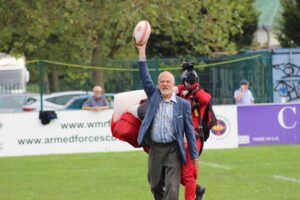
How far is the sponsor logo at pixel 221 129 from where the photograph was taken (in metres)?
24.1

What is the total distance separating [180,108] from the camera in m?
11.4

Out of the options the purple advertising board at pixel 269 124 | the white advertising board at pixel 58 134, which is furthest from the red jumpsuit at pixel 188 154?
the purple advertising board at pixel 269 124

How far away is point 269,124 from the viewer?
24.7m

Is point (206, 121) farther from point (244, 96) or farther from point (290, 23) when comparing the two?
point (290, 23)

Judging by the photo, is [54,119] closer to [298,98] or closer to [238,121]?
[238,121]

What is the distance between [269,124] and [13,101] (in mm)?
7901

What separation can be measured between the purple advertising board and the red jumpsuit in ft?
39.3

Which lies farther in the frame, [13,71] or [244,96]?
[13,71]

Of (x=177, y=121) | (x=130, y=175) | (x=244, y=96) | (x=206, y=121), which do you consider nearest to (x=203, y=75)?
(x=244, y=96)

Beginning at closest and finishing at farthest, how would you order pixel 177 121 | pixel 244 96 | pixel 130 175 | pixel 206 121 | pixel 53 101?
pixel 177 121
pixel 206 121
pixel 130 175
pixel 244 96
pixel 53 101

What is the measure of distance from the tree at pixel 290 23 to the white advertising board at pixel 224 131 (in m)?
27.8

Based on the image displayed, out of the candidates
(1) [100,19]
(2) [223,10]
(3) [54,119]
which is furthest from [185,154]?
(2) [223,10]

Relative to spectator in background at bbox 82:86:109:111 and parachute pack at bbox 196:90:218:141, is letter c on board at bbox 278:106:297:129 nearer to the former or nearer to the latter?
spectator in background at bbox 82:86:109:111

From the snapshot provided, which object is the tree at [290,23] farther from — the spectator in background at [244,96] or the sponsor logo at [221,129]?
the sponsor logo at [221,129]
